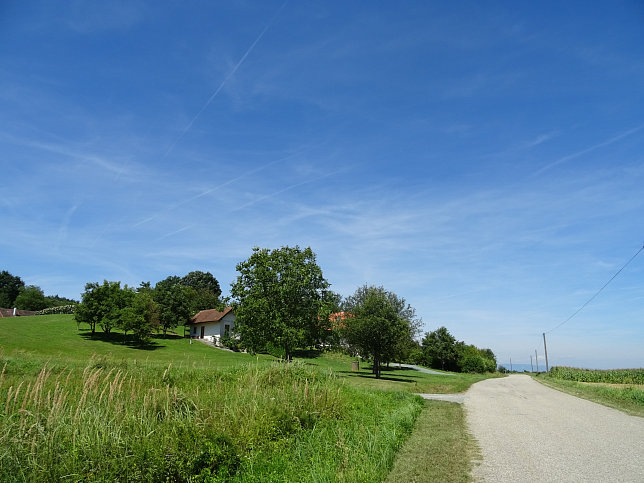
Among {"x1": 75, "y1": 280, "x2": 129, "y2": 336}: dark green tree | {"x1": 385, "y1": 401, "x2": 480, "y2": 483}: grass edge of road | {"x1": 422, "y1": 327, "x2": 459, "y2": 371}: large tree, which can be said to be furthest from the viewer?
{"x1": 422, "y1": 327, "x2": 459, "y2": 371}: large tree

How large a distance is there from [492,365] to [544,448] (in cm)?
8201

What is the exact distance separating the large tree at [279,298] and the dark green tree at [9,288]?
400ft

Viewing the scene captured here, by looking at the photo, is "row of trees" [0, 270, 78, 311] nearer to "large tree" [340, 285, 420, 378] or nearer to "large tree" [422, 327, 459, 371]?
"large tree" [422, 327, 459, 371]

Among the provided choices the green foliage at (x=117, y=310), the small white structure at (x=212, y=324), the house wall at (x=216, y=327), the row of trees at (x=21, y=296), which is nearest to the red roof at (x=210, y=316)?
the small white structure at (x=212, y=324)

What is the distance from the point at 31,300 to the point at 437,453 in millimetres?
134316

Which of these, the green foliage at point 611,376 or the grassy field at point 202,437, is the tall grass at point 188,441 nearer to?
the grassy field at point 202,437

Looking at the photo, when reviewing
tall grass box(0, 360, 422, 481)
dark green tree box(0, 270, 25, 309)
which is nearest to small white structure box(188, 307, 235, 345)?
tall grass box(0, 360, 422, 481)

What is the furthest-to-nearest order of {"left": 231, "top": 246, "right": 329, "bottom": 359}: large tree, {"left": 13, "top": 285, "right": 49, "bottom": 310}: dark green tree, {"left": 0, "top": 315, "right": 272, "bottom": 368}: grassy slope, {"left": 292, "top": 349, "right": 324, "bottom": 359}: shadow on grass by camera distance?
{"left": 13, "top": 285, "right": 49, "bottom": 310}: dark green tree, {"left": 292, "top": 349, "right": 324, "bottom": 359}: shadow on grass, {"left": 0, "top": 315, "right": 272, "bottom": 368}: grassy slope, {"left": 231, "top": 246, "right": 329, "bottom": 359}: large tree

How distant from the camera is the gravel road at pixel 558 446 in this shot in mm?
6805

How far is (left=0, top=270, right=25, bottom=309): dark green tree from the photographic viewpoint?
119 metres

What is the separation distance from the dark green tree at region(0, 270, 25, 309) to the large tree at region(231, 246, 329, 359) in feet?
400

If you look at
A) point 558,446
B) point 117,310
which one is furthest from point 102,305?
point 558,446

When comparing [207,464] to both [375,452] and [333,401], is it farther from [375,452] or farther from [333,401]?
[333,401]

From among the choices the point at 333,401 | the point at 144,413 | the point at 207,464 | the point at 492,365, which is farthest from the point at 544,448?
the point at 492,365
